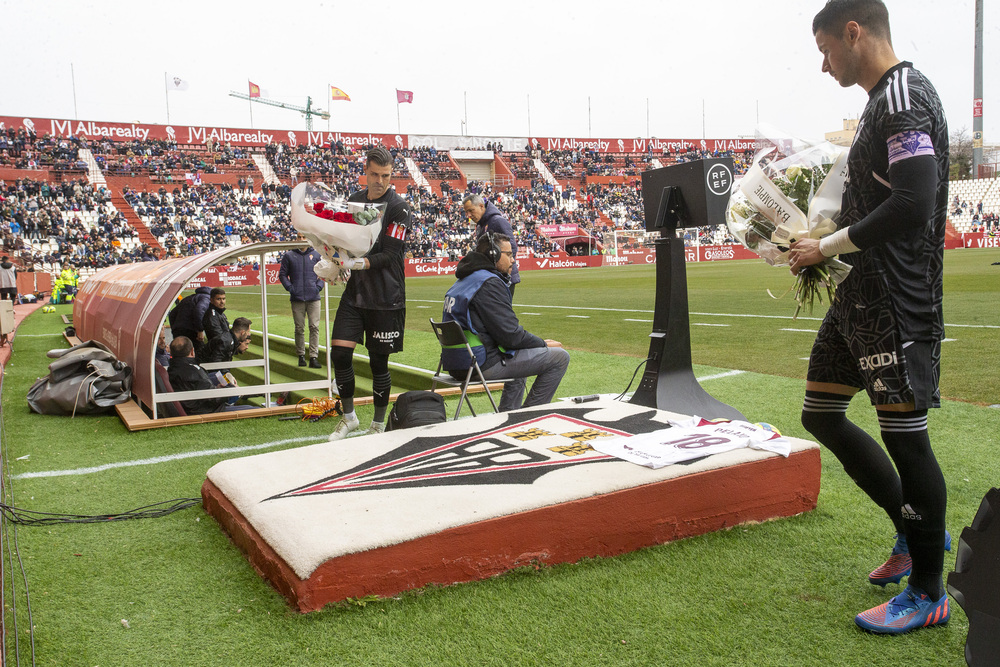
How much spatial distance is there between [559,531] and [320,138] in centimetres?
5023

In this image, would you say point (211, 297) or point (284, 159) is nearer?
point (211, 297)

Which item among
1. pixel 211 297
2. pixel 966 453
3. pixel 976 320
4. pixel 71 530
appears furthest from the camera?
pixel 976 320

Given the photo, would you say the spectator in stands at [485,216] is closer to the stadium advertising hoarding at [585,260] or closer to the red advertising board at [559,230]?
the stadium advertising hoarding at [585,260]

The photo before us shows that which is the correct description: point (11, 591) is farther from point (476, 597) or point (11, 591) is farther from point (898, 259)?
point (898, 259)

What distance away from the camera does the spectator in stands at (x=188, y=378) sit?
666 cm

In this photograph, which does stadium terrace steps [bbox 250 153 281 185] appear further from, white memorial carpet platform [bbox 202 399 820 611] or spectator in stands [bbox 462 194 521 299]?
white memorial carpet platform [bbox 202 399 820 611]

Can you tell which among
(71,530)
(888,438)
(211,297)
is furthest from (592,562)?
(211,297)

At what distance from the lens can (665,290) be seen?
4.99 meters

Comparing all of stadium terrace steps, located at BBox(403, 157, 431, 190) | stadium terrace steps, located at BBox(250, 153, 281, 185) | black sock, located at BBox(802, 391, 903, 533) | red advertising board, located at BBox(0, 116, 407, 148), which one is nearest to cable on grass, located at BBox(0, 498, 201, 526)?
black sock, located at BBox(802, 391, 903, 533)

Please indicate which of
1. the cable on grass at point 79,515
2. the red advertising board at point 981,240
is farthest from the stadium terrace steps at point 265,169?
the cable on grass at point 79,515

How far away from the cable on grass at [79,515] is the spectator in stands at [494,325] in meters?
2.04

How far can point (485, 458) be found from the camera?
3.48m

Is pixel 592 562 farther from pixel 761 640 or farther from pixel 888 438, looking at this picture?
pixel 888 438

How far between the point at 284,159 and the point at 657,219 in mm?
46430
